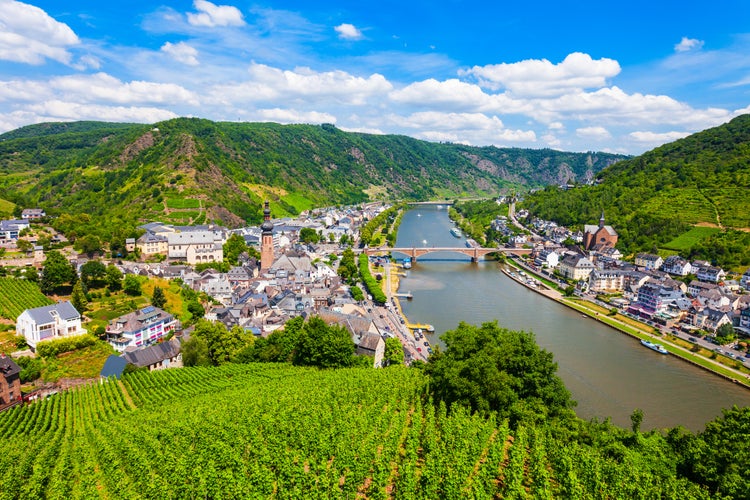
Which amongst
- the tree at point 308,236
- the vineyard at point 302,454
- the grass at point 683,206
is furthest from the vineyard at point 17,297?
the grass at point 683,206

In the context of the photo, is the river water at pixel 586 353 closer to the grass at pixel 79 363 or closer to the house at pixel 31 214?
the grass at pixel 79 363

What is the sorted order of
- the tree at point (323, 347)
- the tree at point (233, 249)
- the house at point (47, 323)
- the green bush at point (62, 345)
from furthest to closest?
the tree at point (233, 249) < the house at point (47, 323) < the green bush at point (62, 345) < the tree at point (323, 347)

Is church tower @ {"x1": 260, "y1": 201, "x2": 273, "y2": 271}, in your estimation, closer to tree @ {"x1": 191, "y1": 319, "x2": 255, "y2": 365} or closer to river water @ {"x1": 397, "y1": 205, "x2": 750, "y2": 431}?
river water @ {"x1": 397, "y1": 205, "x2": 750, "y2": 431}

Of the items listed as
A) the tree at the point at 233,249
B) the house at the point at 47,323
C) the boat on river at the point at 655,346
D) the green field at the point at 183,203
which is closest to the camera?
the house at the point at 47,323

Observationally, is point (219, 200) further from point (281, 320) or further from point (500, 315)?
point (500, 315)

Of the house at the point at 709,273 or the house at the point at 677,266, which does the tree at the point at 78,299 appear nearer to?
the house at the point at 677,266

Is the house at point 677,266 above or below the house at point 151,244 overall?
below

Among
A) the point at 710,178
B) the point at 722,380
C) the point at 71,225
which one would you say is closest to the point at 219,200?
the point at 71,225

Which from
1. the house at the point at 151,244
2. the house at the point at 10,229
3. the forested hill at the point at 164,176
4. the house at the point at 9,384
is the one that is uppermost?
the forested hill at the point at 164,176

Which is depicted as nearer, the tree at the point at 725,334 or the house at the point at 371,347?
the house at the point at 371,347
